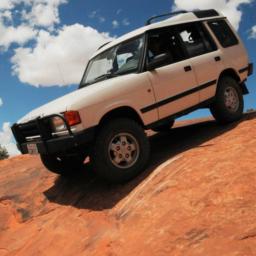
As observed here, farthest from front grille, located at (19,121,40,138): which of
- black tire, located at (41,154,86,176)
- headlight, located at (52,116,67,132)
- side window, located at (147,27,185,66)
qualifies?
side window, located at (147,27,185,66)

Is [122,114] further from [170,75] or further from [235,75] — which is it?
[235,75]

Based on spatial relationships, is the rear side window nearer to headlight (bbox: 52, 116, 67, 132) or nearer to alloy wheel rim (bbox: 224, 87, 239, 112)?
alloy wheel rim (bbox: 224, 87, 239, 112)

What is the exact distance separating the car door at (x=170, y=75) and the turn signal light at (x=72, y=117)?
111cm

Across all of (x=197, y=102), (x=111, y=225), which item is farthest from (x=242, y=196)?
(x=197, y=102)

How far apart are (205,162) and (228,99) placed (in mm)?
2599

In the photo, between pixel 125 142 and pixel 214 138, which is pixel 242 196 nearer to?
pixel 125 142

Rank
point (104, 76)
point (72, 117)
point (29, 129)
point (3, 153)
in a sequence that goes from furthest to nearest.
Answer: point (3, 153) < point (104, 76) < point (29, 129) < point (72, 117)

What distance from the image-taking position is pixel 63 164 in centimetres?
671

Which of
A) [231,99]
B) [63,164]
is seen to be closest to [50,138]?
[63,164]

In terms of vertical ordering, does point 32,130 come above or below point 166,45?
below

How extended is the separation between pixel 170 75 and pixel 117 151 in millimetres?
1511

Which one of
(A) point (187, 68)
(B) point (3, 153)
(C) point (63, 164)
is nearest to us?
(A) point (187, 68)

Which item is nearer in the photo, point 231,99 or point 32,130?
point 32,130

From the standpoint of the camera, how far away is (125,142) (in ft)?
18.0
